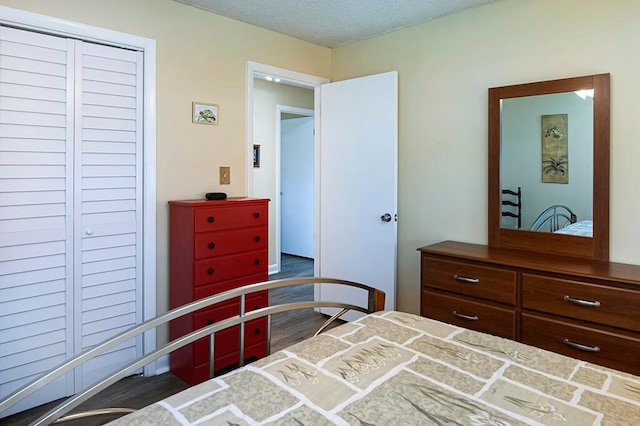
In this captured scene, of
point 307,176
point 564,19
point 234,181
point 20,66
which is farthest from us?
point 307,176

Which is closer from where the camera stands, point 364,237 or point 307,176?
point 364,237

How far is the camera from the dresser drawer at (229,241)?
2.60 metres

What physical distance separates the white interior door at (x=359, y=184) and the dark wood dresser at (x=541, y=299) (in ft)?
2.21

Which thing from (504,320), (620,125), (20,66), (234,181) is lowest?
(504,320)

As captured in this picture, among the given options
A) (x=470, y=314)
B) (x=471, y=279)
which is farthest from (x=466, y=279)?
(x=470, y=314)

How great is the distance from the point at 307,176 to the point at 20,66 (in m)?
4.43

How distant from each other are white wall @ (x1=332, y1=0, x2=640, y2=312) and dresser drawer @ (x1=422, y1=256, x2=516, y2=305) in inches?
17.9

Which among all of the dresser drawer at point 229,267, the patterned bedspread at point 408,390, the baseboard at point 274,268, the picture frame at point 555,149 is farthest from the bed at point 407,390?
the baseboard at point 274,268

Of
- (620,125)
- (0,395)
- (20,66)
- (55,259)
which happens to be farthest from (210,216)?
(620,125)

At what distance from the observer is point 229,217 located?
8.95 feet

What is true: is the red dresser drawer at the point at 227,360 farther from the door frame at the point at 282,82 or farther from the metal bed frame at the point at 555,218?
the metal bed frame at the point at 555,218

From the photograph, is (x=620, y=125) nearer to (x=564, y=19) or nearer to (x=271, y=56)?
(x=564, y=19)

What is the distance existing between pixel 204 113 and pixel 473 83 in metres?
1.95

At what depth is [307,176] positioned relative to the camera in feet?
21.1
